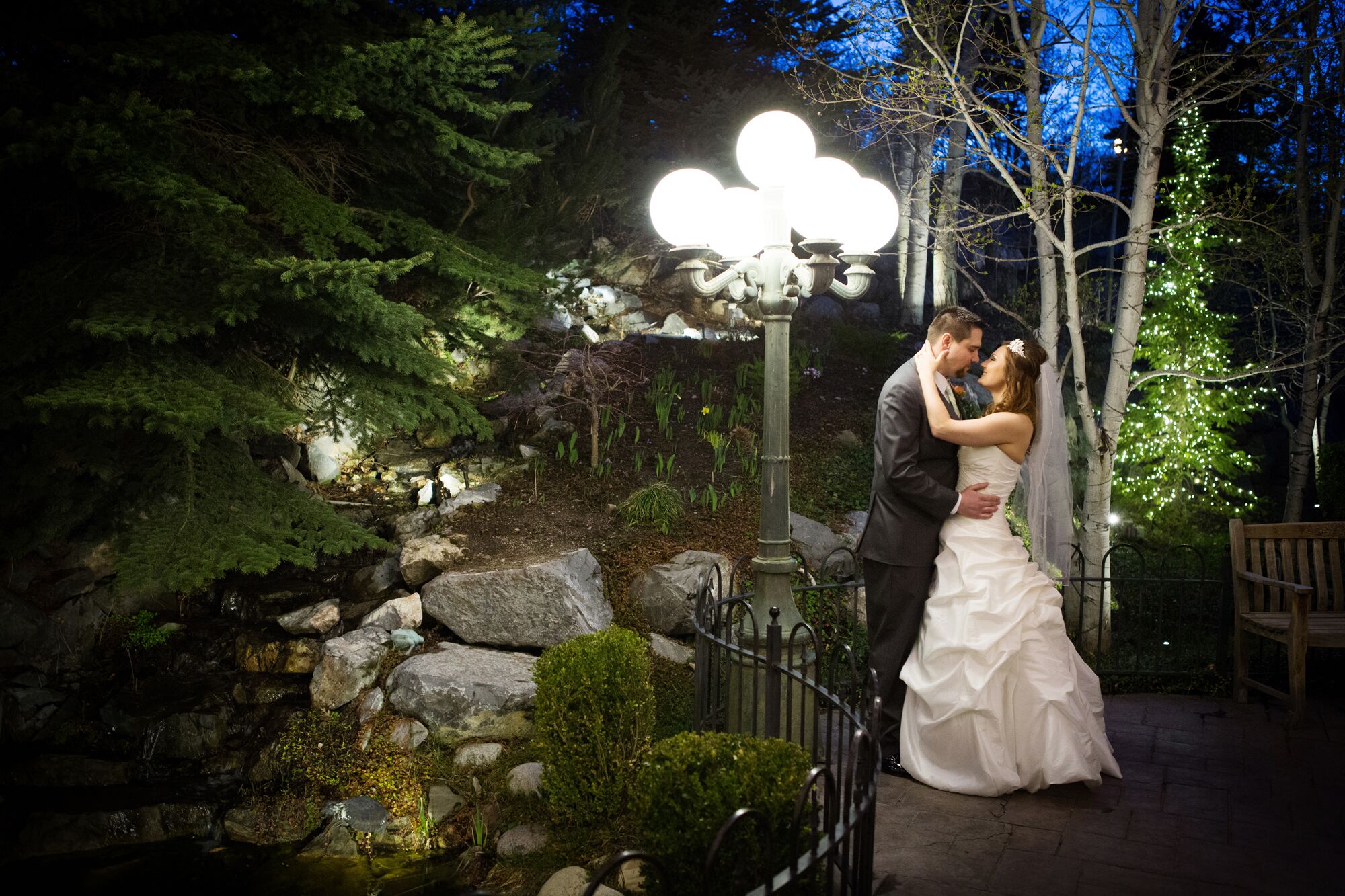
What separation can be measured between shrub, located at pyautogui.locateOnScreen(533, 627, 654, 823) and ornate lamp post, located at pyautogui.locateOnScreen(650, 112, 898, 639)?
2.56 feet

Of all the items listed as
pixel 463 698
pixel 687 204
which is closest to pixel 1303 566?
pixel 687 204

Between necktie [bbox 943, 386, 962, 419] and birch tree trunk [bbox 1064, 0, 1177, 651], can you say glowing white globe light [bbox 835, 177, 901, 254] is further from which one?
birch tree trunk [bbox 1064, 0, 1177, 651]

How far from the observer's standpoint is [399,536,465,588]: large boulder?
6758mm

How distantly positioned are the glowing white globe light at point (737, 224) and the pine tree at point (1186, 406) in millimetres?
9258

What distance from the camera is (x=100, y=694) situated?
604cm

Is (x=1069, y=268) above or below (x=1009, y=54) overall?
below

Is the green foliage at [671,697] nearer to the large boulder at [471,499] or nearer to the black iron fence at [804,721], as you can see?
the black iron fence at [804,721]

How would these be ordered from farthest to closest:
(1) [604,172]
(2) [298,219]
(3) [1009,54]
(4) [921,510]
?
(1) [604,172] < (3) [1009,54] < (2) [298,219] < (4) [921,510]

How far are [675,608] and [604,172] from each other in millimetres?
5236

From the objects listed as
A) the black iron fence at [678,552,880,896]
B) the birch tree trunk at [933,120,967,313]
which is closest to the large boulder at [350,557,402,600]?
the black iron fence at [678,552,880,896]

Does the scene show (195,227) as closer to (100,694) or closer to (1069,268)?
(100,694)

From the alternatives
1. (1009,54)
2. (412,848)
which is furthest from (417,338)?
(1009,54)

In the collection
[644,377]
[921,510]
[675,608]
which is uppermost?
[644,377]

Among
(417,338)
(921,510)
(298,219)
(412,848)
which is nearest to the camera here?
(921,510)
